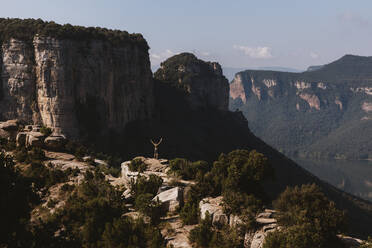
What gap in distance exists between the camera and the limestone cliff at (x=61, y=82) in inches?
2618

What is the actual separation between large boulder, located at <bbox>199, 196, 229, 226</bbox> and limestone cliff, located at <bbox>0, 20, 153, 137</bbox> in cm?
5023

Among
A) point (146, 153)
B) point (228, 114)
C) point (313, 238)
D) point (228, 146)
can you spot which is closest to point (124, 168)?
point (313, 238)

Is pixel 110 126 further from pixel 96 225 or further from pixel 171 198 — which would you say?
pixel 96 225

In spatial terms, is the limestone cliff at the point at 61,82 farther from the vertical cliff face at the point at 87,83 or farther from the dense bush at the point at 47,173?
the dense bush at the point at 47,173

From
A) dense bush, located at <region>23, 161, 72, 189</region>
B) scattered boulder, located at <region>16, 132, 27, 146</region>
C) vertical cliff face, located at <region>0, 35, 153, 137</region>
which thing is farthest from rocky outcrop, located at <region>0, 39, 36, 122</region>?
dense bush, located at <region>23, 161, 72, 189</region>

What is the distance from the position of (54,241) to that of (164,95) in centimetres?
9718

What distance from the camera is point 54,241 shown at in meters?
17.2

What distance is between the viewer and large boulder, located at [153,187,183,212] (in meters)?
26.6

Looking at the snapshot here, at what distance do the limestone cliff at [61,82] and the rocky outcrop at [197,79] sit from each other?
46789mm

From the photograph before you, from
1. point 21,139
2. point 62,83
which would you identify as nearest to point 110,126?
point 62,83

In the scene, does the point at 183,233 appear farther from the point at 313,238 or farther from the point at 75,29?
the point at 75,29

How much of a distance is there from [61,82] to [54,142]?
99.0 ft

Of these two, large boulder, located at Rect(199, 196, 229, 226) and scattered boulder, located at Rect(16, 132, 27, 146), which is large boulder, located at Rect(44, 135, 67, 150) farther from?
large boulder, located at Rect(199, 196, 229, 226)

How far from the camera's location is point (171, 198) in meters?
26.9
